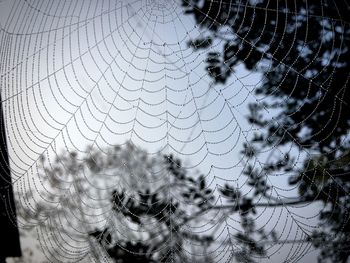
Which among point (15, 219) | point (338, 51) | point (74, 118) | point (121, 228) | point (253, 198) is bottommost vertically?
point (15, 219)

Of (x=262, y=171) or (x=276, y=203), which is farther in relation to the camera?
(x=262, y=171)

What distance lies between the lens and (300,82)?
15.4 feet

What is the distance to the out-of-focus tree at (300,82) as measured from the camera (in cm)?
427

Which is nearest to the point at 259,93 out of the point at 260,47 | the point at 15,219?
the point at 260,47

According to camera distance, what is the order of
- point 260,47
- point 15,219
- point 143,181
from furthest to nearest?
point 260,47 < point 143,181 < point 15,219

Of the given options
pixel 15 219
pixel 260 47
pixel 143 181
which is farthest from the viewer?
pixel 260 47

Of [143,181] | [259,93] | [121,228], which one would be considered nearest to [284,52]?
[259,93]

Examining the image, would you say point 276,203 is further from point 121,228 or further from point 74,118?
point 74,118

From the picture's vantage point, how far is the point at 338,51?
14.1 ft

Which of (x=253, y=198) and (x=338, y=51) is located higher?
(x=338, y=51)

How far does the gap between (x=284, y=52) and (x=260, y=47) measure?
0.34m

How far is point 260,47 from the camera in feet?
15.6

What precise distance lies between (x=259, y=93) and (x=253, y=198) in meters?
1.55

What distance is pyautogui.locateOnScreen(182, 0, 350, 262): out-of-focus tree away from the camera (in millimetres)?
4266
